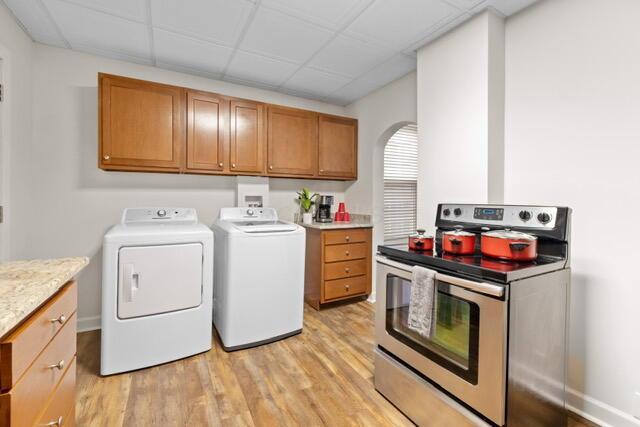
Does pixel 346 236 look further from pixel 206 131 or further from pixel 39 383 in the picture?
pixel 39 383

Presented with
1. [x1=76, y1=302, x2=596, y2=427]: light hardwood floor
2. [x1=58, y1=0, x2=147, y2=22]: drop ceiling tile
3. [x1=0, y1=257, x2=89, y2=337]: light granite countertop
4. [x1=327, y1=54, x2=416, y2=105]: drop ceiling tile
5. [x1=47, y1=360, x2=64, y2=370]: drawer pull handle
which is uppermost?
[x1=327, y1=54, x2=416, y2=105]: drop ceiling tile

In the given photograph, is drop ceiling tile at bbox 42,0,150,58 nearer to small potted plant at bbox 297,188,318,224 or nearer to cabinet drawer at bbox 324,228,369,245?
small potted plant at bbox 297,188,318,224

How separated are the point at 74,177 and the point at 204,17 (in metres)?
1.79

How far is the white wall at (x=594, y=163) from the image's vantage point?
1.52 metres

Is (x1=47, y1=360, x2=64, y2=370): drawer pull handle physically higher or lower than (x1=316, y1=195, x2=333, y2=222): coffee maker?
lower

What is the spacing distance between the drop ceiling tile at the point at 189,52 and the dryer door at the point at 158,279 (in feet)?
5.30

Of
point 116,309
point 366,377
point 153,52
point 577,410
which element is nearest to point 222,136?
point 153,52

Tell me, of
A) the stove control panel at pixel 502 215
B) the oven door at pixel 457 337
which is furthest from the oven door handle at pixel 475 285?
the stove control panel at pixel 502 215

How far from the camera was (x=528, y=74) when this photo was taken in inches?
76.2

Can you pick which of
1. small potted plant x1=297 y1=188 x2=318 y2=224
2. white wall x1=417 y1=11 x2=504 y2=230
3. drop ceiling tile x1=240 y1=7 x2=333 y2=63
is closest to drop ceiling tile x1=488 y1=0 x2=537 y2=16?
white wall x1=417 y1=11 x2=504 y2=230

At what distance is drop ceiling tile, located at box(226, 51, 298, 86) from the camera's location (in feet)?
8.67

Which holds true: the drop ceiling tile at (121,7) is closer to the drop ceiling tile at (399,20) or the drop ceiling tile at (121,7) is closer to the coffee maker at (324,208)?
the drop ceiling tile at (399,20)

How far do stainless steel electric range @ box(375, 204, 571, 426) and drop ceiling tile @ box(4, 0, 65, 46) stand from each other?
9.15ft

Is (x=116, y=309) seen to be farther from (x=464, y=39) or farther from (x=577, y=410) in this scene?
(x=464, y=39)
